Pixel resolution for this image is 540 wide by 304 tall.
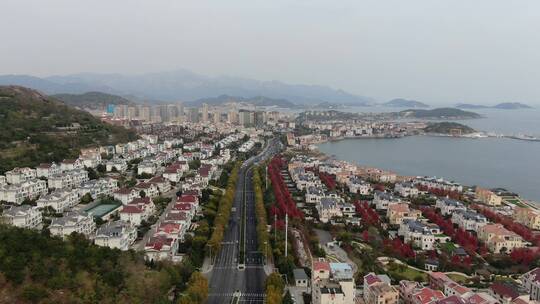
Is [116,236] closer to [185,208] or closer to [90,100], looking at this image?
[185,208]

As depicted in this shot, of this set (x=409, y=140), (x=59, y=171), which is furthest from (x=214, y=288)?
(x=409, y=140)

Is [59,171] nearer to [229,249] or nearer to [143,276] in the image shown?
[229,249]

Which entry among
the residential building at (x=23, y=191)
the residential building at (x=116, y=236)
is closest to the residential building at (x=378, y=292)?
the residential building at (x=116, y=236)

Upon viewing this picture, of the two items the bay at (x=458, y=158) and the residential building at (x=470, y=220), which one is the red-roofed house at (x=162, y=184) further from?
the bay at (x=458, y=158)

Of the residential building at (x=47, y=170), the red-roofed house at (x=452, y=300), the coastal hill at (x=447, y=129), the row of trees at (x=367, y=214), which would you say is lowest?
the row of trees at (x=367, y=214)

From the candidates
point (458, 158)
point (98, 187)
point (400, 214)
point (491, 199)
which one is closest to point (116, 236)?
point (98, 187)

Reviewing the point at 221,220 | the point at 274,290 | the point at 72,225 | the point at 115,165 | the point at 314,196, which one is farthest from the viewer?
the point at 115,165
